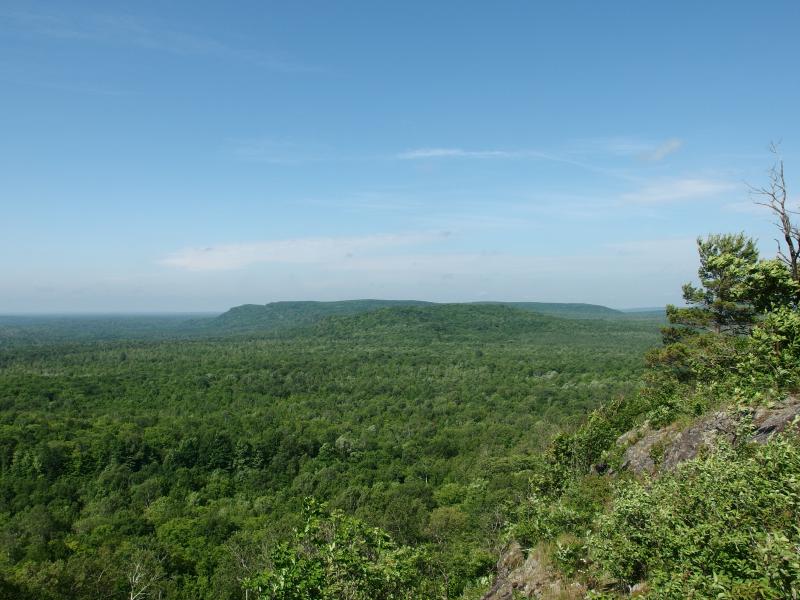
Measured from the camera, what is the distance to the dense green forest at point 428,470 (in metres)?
8.48

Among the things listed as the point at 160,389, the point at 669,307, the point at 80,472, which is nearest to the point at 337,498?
the point at 80,472

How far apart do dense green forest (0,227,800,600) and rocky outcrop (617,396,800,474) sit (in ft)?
0.52

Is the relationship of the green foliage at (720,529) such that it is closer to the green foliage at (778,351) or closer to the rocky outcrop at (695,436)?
the rocky outcrop at (695,436)

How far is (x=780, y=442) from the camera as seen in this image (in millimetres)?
7672

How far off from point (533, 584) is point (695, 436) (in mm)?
9895

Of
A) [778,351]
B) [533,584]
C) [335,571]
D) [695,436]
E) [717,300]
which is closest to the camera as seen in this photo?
[335,571]

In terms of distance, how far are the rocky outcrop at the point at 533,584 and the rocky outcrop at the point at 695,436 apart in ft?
13.3

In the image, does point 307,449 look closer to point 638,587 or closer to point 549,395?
point 549,395

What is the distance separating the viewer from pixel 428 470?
69.6m

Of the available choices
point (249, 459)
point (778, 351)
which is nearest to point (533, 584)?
point (778, 351)

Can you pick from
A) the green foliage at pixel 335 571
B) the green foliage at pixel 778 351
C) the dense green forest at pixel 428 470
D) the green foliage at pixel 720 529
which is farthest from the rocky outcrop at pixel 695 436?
the green foliage at pixel 335 571

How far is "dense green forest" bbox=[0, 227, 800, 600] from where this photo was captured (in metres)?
8.48

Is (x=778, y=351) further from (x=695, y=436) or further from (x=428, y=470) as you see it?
(x=428, y=470)

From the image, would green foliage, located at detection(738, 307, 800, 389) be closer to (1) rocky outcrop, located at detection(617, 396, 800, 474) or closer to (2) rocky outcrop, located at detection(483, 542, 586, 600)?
(1) rocky outcrop, located at detection(617, 396, 800, 474)
